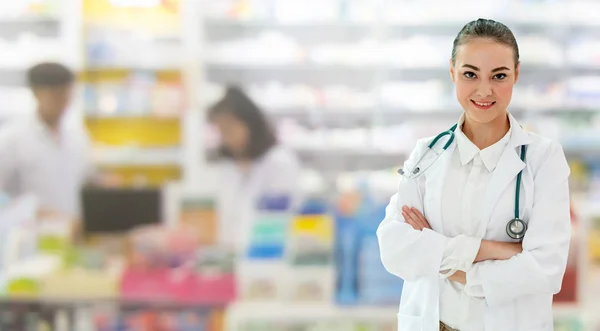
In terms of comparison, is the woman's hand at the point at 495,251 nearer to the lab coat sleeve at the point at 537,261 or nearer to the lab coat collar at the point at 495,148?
the lab coat sleeve at the point at 537,261

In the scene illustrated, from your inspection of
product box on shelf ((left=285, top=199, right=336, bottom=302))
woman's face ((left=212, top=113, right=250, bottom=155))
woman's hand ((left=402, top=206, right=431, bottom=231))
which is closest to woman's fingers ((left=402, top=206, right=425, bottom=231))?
woman's hand ((left=402, top=206, right=431, bottom=231))

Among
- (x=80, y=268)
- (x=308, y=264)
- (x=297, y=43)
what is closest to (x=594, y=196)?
(x=297, y=43)

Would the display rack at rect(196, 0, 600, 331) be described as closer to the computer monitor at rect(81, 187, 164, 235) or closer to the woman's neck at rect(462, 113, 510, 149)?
the computer monitor at rect(81, 187, 164, 235)

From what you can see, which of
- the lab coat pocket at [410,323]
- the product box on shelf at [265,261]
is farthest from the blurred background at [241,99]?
the lab coat pocket at [410,323]

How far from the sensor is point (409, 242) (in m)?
1.49

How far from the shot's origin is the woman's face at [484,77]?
142 centimetres

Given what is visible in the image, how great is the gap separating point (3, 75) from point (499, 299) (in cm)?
392

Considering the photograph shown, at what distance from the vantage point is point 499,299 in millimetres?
1440

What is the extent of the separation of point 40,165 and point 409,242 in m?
3.35

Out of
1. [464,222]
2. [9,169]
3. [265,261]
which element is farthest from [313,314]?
[9,169]

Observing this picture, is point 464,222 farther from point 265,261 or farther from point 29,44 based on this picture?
point 29,44

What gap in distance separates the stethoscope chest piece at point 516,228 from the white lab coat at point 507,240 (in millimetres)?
14

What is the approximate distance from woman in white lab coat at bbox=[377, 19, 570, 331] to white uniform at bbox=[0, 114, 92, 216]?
3199mm

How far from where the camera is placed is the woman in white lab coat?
1438 millimetres
